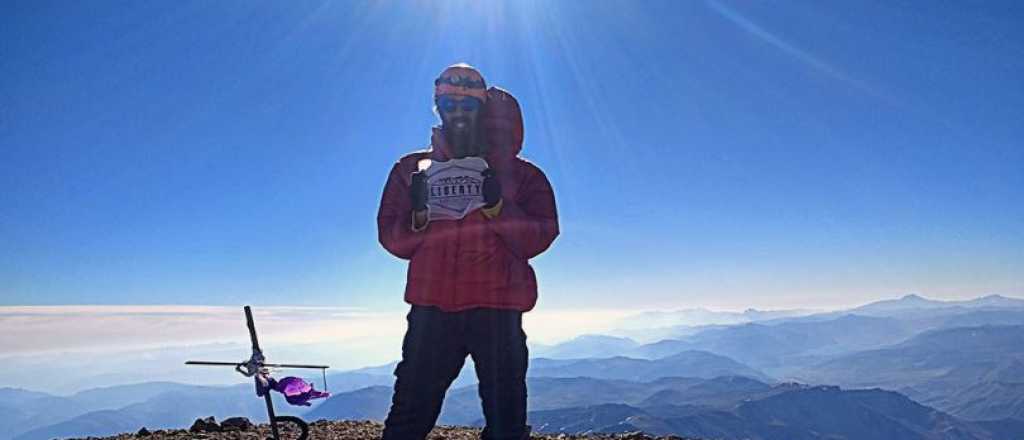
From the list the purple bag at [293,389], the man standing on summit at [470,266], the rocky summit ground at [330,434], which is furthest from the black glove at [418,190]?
the rocky summit ground at [330,434]

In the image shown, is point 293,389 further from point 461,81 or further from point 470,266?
point 461,81

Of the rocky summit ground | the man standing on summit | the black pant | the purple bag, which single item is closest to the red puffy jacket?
the man standing on summit

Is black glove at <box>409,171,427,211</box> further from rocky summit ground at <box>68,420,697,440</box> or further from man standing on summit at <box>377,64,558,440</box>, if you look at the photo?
rocky summit ground at <box>68,420,697,440</box>

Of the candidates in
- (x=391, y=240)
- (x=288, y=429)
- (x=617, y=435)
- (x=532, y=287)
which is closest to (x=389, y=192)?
(x=391, y=240)

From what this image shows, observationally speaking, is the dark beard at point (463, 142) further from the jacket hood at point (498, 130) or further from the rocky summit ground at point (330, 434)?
the rocky summit ground at point (330, 434)

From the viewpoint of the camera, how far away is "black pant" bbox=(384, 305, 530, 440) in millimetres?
4383

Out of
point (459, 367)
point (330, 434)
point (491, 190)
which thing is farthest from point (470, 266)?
point (330, 434)

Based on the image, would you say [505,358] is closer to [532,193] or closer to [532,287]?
[532,287]

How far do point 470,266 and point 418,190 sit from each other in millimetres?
678

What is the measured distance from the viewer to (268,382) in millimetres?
5008

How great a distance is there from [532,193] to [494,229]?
0.50 meters

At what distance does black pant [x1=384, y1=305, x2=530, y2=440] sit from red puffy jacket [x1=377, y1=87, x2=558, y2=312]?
121 mm

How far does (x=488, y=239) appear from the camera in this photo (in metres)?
4.57

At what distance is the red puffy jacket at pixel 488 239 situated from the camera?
14.9 feet
